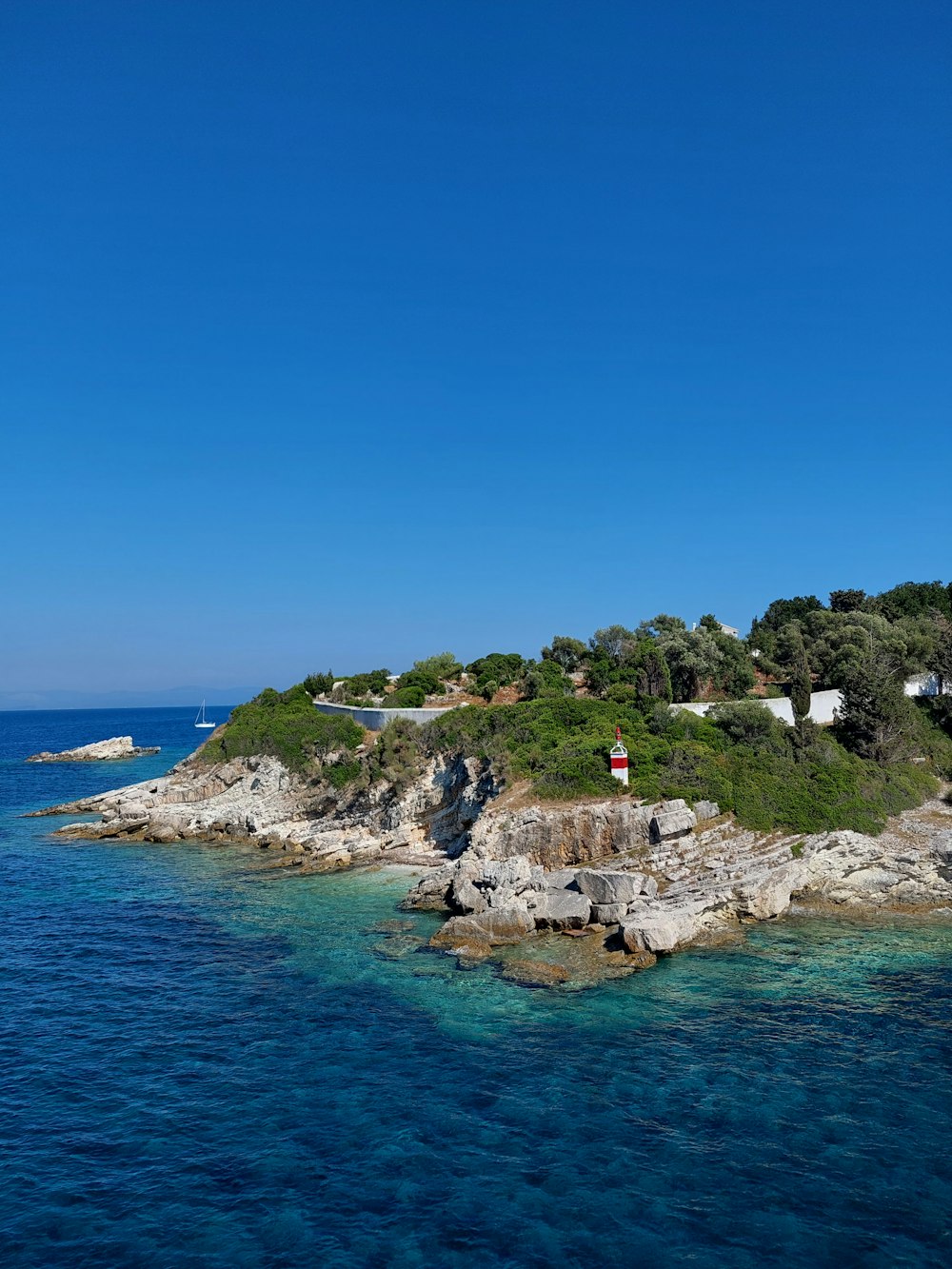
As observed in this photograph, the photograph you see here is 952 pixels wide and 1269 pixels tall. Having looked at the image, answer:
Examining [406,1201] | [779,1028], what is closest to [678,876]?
[779,1028]

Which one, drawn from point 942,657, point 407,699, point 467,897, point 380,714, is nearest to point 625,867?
point 467,897

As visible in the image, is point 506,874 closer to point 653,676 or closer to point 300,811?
point 653,676

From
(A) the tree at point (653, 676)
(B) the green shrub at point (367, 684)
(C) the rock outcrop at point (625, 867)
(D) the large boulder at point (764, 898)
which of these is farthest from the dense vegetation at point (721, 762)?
(B) the green shrub at point (367, 684)

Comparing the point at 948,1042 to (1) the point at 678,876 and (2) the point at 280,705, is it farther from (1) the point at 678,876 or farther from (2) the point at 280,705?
(2) the point at 280,705

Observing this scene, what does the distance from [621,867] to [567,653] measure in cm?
3072

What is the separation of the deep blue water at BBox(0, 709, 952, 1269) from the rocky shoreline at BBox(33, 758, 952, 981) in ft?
4.66

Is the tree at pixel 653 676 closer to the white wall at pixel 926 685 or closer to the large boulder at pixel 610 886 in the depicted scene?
the white wall at pixel 926 685

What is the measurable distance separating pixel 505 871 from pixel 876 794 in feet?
55.3

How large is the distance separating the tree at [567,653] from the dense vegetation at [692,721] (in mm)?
99

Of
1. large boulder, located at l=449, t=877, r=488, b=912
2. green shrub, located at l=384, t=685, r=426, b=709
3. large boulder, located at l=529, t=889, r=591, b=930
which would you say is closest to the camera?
large boulder, located at l=529, t=889, r=591, b=930

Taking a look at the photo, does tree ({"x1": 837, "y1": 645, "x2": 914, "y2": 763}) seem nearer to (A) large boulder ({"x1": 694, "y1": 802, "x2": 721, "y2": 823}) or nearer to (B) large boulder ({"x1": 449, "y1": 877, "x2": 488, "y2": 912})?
(A) large boulder ({"x1": 694, "y1": 802, "x2": 721, "y2": 823})

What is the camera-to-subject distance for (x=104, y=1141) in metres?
15.7

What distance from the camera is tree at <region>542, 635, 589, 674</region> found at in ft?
191

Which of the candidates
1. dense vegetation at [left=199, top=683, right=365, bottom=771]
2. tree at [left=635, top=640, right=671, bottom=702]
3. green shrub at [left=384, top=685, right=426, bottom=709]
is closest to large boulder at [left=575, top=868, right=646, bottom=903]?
tree at [left=635, top=640, right=671, bottom=702]
